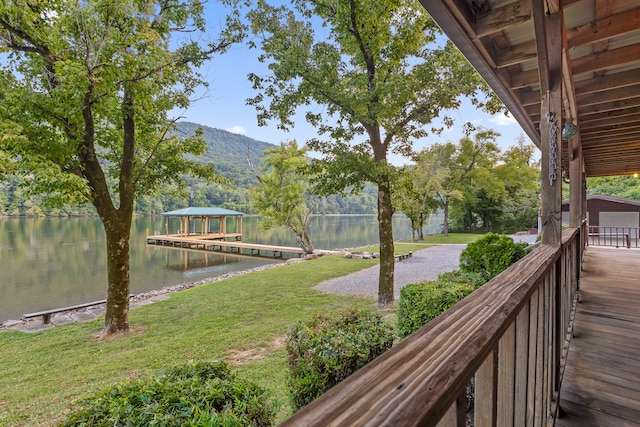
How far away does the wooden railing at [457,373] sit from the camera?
1.41 feet

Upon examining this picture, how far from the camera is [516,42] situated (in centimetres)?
262

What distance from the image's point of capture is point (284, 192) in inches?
632

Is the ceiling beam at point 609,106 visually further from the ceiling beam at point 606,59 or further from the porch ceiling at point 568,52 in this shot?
the ceiling beam at point 606,59

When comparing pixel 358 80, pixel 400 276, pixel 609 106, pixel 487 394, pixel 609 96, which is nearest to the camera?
pixel 487 394

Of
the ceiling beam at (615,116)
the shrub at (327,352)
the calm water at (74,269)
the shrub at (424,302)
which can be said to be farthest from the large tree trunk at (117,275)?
the ceiling beam at (615,116)

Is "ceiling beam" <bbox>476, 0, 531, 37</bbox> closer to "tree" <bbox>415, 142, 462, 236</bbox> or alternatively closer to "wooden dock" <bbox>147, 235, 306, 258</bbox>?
"tree" <bbox>415, 142, 462, 236</bbox>

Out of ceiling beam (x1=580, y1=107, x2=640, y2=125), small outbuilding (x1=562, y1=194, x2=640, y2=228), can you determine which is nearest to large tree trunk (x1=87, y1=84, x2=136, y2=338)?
ceiling beam (x1=580, y1=107, x2=640, y2=125)

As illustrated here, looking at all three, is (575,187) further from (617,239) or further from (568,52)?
(617,239)

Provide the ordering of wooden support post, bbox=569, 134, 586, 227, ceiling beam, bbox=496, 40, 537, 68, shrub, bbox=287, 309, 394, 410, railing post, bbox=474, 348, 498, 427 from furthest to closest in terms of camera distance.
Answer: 1. wooden support post, bbox=569, 134, 586, 227
2. ceiling beam, bbox=496, 40, 537, 68
3. shrub, bbox=287, 309, 394, 410
4. railing post, bbox=474, 348, 498, 427

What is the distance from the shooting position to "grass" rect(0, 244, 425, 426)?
386 cm

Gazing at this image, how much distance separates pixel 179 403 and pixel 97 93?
5.21 metres

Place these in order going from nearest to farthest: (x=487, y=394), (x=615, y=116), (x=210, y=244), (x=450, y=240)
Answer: (x=487, y=394), (x=615, y=116), (x=450, y=240), (x=210, y=244)

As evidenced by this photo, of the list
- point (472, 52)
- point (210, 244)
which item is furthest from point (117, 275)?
point (210, 244)

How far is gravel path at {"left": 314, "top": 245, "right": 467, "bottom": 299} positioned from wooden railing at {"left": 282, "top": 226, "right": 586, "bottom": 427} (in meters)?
6.72
